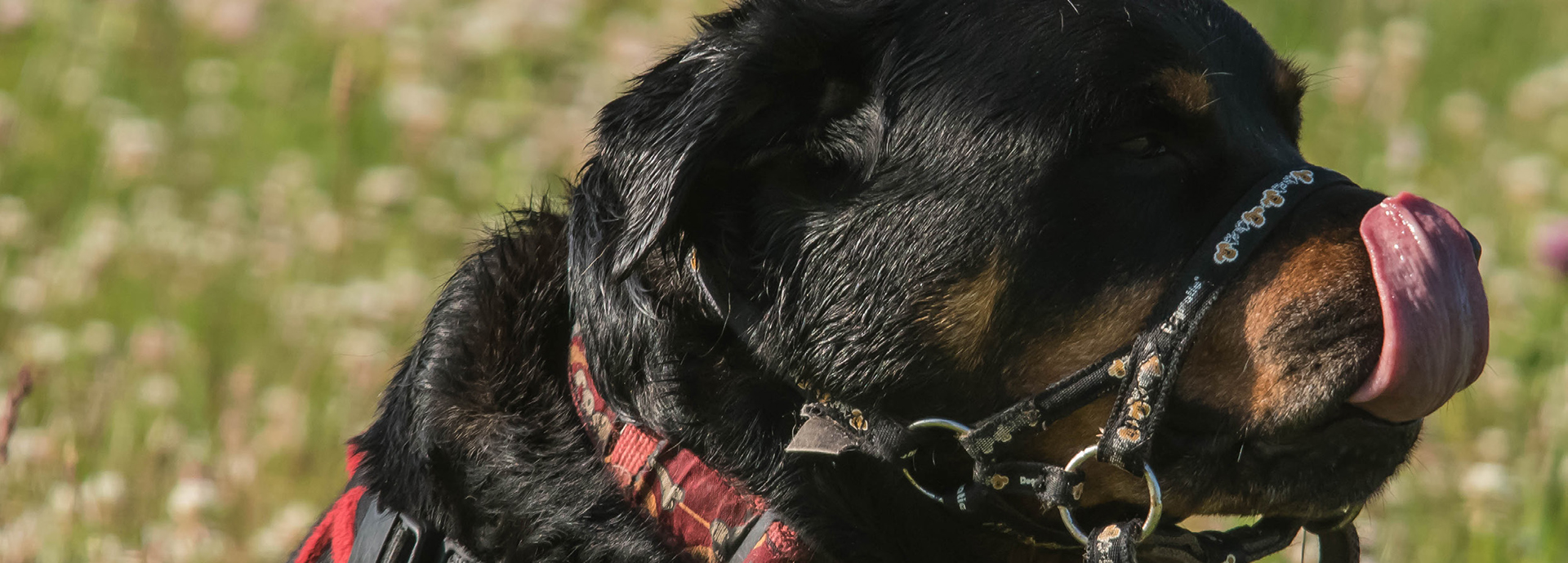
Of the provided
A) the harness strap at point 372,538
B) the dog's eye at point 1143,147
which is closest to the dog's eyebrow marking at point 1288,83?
the dog's eye at point 1143,147

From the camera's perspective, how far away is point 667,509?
2213mm

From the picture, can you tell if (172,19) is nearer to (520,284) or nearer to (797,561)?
(520,284)

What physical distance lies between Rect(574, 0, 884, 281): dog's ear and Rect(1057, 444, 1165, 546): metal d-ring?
1.95ft

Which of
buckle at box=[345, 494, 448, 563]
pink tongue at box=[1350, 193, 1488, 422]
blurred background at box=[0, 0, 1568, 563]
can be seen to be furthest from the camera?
blurred background at box=[0, 0, 1568, 563]

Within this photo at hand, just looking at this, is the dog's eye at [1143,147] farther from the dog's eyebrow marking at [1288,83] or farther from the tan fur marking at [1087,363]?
the dog's eyebrow marking at [1288,83]

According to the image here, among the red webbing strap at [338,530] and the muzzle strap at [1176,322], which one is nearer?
the muzzle strap at [1176,322]

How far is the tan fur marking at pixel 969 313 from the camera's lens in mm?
2174

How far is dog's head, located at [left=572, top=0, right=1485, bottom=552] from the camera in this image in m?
2.10


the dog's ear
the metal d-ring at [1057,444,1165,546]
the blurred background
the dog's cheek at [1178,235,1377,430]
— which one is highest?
the blurred background

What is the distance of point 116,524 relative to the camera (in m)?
3.45

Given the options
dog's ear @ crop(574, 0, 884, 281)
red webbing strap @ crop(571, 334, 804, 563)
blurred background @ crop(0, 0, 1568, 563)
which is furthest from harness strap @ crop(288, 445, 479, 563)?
blurred background @ crop(0, 0, 1568, 563)

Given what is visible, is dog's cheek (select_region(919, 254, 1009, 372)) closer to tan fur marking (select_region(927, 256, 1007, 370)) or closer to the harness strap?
tan fur marking (select_region(927, 256, 1007, 370))

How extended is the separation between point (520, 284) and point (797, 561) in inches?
25.6

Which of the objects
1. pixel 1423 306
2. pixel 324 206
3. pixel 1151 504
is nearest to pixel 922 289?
pixel 1151 504
